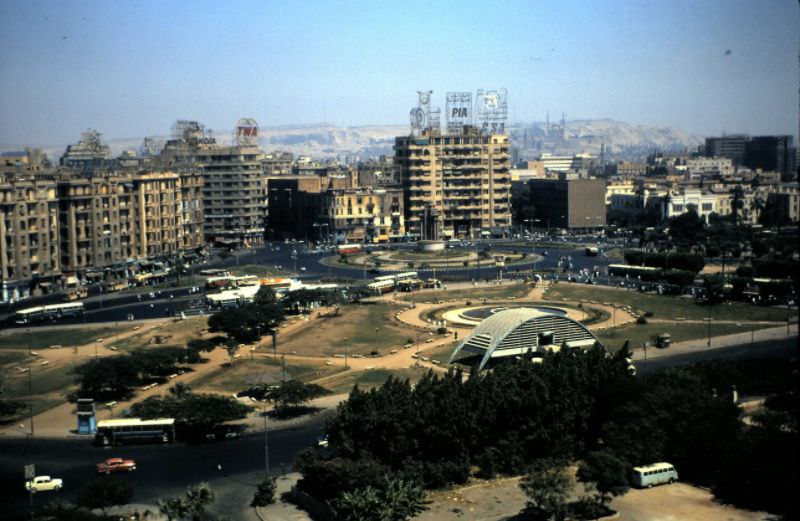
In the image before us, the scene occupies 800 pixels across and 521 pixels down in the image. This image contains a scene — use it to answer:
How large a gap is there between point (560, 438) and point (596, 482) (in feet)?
11.7

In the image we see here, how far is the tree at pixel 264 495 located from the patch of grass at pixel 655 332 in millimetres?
20658

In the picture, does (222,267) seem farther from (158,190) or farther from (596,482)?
(596,482)

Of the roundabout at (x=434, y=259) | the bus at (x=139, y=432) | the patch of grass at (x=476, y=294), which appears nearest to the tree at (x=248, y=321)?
the bus at (x=139, y=432)

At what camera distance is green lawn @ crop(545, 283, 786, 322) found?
47719 millimetres

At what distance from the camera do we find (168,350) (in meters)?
36.8

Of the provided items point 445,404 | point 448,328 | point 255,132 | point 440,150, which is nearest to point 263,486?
point 445,404

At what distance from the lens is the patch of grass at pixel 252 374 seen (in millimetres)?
35719

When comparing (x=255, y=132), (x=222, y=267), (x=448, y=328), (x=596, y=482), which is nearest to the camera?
(x=596, y=482)

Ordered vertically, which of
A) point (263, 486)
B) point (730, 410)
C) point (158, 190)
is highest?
point (158, 190)

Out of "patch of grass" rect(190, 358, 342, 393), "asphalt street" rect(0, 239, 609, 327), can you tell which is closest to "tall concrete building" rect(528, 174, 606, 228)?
Answer: "asphalt street" rect(0, 239, 609, 327)

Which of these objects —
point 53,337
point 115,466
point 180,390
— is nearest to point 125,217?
point 53,337

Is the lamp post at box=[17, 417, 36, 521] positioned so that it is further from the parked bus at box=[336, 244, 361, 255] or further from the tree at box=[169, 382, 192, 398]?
the parked bus at box=[336, 244, 361, 255]

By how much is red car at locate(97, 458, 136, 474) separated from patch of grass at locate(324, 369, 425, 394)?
985cm

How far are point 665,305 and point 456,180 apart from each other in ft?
139
